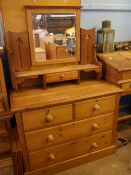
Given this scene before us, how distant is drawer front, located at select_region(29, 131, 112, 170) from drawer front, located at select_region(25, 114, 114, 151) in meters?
0.07

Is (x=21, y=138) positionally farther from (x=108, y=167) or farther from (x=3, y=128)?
(x=108, y=167)

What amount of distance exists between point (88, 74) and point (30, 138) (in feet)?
3.15

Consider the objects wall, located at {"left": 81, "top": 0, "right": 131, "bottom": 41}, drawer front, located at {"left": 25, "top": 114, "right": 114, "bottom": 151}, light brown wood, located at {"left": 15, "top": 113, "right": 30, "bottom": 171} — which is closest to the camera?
light brown wood, located at {"left": 15, "top": 113, "right": 30, "bottom": 171}

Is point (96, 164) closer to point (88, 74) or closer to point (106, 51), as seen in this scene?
point (88, 74)

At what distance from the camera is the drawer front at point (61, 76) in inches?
65.4

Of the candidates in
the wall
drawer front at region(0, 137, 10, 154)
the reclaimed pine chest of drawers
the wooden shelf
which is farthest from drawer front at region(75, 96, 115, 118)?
the wall

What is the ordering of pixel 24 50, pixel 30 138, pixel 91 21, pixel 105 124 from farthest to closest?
pixel 91 21 < pixel 105 124 < pixel 24 50 < pixel 30 138

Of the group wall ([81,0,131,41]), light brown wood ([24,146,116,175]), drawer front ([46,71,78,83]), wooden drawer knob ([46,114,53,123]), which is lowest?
light brown wood ([24,146,116,175])

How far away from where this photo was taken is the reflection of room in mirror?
1.61 m

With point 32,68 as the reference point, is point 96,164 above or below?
below

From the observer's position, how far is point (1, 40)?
1.69m

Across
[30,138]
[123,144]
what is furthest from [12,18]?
[123,144]

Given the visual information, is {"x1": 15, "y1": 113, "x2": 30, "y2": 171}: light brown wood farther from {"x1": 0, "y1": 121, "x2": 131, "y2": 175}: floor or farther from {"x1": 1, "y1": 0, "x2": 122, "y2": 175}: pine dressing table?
{"x1": 0, "y1": 121, "x2": 131, "y2": 175}: floor

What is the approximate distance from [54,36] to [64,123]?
828mm
